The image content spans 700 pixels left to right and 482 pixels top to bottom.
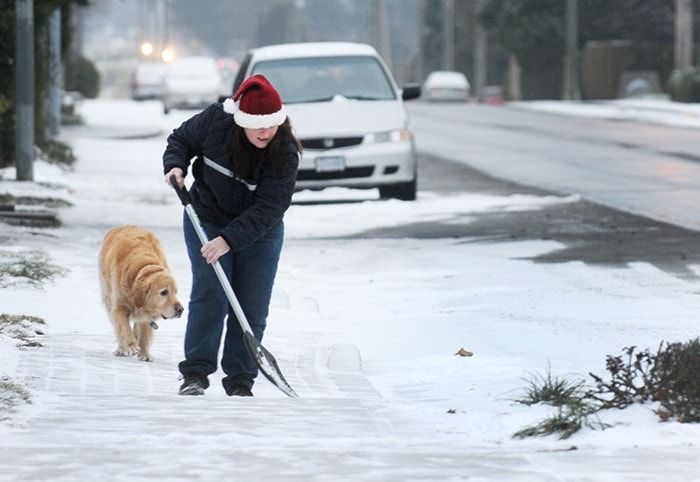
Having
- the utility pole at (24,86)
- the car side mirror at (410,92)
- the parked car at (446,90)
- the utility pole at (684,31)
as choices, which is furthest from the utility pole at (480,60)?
the utility pole at (24,86)

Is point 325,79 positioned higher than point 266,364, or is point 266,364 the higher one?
point 325,79

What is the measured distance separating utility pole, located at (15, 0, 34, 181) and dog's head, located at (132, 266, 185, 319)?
1019 cm

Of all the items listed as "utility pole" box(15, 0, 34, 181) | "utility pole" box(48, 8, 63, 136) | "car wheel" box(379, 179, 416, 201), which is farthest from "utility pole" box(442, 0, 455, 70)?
"utility pole" box(15, 0, 34, 181)

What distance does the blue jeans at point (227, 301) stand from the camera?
7922mm

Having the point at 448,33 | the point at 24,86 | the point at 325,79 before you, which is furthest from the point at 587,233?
the point at 448,33

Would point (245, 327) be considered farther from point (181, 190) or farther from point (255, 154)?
point (255, 154)

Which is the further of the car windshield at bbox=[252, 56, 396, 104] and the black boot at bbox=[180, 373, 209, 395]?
the car windshield at bbox=[252, 56, 396, 104]

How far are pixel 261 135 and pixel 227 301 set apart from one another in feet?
3.16

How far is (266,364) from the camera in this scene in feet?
Result: 26.0

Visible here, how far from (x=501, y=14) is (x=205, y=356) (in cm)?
5849

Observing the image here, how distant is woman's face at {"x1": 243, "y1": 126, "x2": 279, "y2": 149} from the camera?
24.7 ft

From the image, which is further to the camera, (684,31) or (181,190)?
(684,31)

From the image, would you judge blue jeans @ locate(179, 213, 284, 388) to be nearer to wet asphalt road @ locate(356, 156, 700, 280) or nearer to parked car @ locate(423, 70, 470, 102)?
wet asphalt road @ locate(356, 156, 700, 280)

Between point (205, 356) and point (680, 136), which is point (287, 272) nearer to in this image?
point (205, 356)
